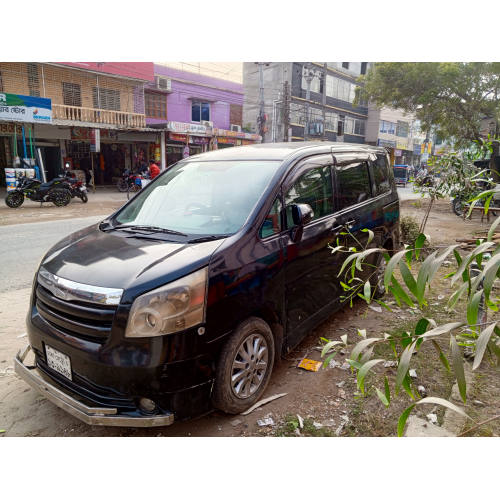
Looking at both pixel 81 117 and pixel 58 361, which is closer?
pixel 58 361

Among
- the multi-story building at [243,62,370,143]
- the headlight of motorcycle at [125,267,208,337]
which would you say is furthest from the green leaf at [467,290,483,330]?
the multi-story building at [243,62,370,143]

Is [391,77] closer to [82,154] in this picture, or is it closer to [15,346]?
[82,154]

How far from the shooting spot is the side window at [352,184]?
141 inches

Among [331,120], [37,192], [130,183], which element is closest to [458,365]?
[37,192]

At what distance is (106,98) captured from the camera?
2081 centimetres

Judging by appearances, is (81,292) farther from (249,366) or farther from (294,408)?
(294,408)

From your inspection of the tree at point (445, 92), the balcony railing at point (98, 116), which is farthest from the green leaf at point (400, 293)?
the balcony railing at point (98, 116)

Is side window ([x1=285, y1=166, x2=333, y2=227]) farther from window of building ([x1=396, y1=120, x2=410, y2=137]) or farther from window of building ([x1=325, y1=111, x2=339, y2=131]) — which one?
window of building ([x1=396, y1=120, x2=410, y2=137])

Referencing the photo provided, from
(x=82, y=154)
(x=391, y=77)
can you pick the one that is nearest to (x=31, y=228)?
(x=82, y=154)

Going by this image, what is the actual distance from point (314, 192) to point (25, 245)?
6248 mm

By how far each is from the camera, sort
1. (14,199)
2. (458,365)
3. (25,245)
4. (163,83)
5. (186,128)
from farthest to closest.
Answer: (163,83) < (186,128) < (14,199) < (25,245) < (458,365)

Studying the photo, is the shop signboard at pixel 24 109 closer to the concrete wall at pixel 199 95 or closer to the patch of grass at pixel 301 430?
the concrete wall at pixel 199 95

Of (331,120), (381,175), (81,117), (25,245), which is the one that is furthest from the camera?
(331,120)

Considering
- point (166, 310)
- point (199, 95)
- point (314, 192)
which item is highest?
point (199, 95)
